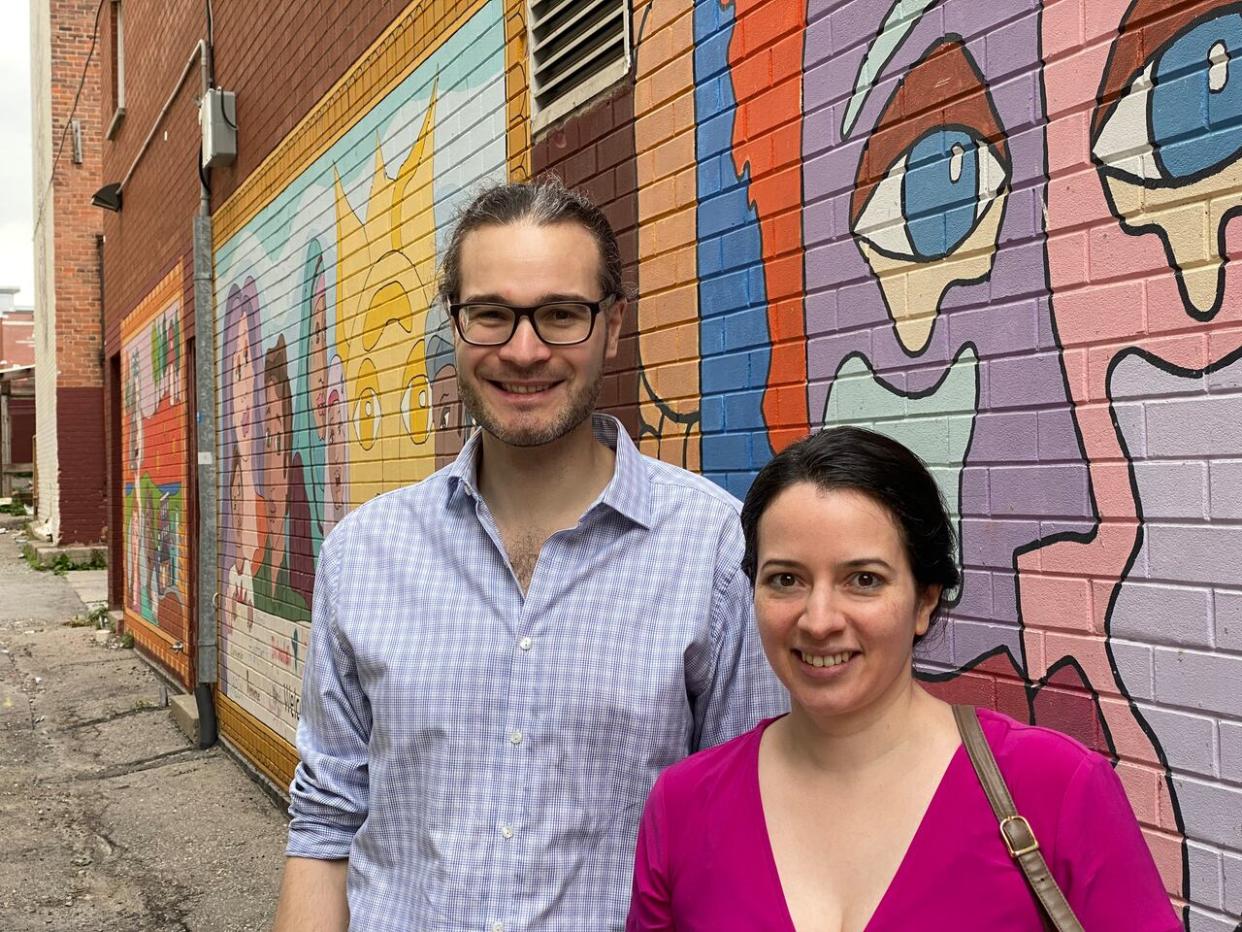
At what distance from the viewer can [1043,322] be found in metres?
2.17

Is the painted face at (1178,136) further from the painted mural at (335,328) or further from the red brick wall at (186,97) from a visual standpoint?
the red brick wall at (186,97)

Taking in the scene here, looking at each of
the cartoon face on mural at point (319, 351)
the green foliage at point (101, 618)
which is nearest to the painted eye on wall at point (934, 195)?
the cartoon face on mural at point (319, 351)

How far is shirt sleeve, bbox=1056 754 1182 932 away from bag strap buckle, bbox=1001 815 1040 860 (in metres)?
0.03

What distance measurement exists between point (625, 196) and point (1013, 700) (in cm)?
196

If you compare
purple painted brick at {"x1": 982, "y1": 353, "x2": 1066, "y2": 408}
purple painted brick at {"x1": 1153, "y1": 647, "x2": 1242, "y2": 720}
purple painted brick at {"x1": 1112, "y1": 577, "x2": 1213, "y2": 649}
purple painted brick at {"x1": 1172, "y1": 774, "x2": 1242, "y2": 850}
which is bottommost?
purple painted brick at {"x1": 1172, "y1": 774, "x2": 1242, "y2": 850}

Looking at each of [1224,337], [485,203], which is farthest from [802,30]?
[1224,337]

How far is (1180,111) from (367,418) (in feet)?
13.9

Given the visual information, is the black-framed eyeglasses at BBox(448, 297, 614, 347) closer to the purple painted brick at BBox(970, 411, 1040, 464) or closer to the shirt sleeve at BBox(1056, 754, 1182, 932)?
the purple painted brick at BBox(970, 411, 1040, 464)

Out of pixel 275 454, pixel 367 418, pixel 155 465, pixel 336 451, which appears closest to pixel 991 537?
pixel 367 418

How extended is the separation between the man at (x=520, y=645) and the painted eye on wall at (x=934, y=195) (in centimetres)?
74

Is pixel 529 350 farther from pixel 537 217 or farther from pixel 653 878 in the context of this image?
A: pixel 653 878

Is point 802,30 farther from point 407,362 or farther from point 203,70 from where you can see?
point 203,70

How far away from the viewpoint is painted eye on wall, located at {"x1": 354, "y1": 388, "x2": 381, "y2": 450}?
5477 mm

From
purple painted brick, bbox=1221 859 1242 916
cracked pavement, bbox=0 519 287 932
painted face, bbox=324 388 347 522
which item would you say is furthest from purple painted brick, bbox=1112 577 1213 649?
painted face, bbox=324 388 347 522
